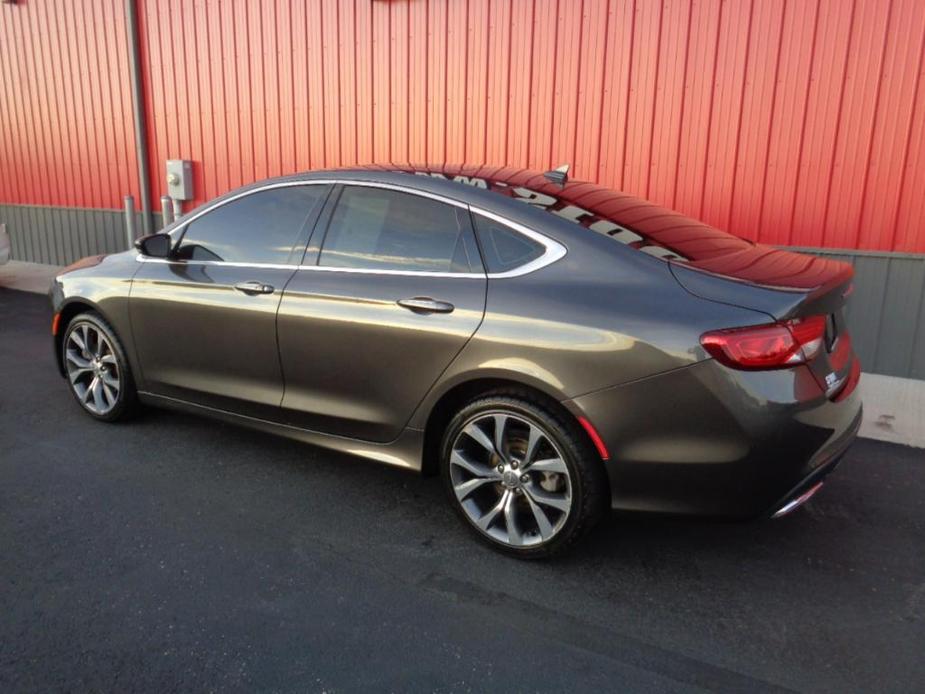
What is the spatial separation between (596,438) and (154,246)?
106 inches

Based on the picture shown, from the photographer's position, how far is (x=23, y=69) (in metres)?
10.1

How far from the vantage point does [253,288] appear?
11.9 feet

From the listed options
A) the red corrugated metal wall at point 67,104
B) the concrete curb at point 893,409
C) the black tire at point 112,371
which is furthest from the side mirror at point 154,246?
the red corrugated metal wall at point 67,104

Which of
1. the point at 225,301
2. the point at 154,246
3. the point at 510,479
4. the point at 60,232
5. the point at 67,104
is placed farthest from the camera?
the point at 60,232

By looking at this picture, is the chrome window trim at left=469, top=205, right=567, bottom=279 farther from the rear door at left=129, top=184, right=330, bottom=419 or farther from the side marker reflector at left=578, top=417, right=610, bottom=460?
the rear door at left=129, top=184, right=330, bottom=419

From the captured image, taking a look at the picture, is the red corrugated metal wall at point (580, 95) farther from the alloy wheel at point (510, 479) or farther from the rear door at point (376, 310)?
the alloy wheel at point (510, 479)

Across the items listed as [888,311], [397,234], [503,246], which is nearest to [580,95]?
[888,311]

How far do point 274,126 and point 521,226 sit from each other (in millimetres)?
5707

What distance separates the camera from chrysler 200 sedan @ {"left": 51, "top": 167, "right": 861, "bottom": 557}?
2590 millimetres

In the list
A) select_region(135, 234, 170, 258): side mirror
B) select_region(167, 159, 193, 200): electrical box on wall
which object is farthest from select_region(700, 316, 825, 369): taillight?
select_region(167, 159, 193, 200): electrical box on wall

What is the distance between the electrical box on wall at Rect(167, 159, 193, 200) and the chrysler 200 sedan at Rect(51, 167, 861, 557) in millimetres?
4906

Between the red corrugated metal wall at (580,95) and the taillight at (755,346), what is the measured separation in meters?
3.47

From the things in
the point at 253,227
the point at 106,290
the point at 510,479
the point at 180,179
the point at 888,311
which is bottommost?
the point at 510,479

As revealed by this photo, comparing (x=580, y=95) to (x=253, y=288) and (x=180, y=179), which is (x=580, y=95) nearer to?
(x=253, y=288)
